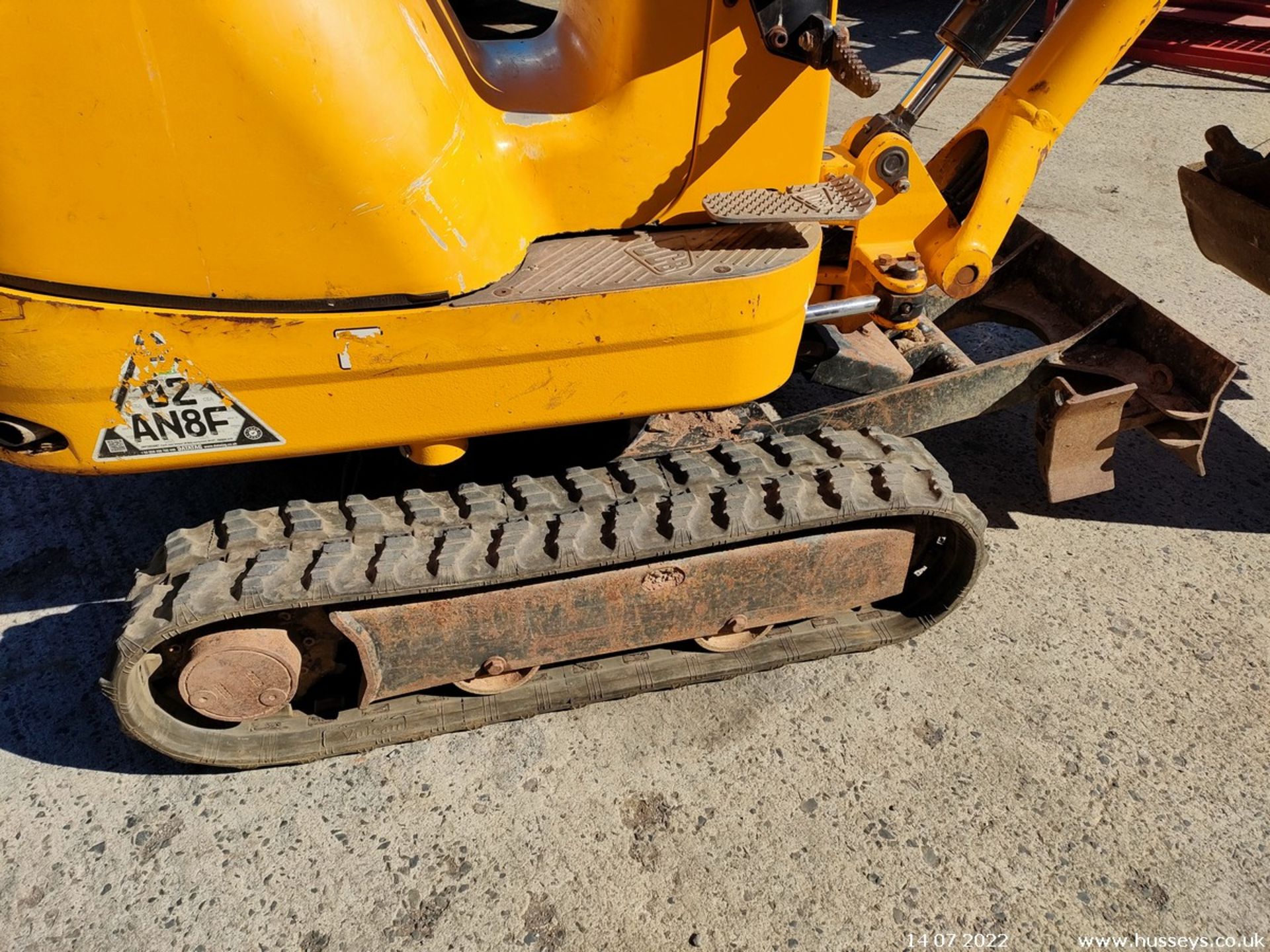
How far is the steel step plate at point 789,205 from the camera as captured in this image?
2.10 m

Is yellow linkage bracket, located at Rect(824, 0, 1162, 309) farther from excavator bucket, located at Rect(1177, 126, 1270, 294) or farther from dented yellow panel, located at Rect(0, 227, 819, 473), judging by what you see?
excavator bucket, located at Rect(1177, 126, 1270, 294)

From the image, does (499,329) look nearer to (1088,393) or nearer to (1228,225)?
(1088,393)

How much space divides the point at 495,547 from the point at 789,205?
115 cm

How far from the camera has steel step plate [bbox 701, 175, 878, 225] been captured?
6.88 ft

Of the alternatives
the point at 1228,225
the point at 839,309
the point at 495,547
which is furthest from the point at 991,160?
the point at 495,547

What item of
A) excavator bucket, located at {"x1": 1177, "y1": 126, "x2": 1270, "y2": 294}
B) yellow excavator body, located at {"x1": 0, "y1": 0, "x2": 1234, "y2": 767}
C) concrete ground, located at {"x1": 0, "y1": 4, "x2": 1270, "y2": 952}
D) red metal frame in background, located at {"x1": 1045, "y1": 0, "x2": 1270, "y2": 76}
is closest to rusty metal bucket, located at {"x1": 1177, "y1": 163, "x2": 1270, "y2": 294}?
excavator bucket, located at {"x1": 1177, "y1": 126, "x2": 1270, "y2": 294}

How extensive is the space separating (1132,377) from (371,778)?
2897 millimetres

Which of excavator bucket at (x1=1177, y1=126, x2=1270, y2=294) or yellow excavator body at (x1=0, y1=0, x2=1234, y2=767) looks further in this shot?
excavator bucket at (x1=1177, y1=126, x2=1270, y2=294)

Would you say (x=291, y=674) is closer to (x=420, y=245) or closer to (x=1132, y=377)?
(x=420, y=245)

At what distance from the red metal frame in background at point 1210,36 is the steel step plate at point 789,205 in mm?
7223

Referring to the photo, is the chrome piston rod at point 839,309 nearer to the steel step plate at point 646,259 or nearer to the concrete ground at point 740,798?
the steel step plate at point 646,259

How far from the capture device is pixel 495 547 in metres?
2.28

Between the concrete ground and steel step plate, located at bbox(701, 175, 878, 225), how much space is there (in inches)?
57.6

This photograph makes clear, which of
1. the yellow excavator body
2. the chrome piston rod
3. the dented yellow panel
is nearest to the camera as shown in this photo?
the yellow excavator body
